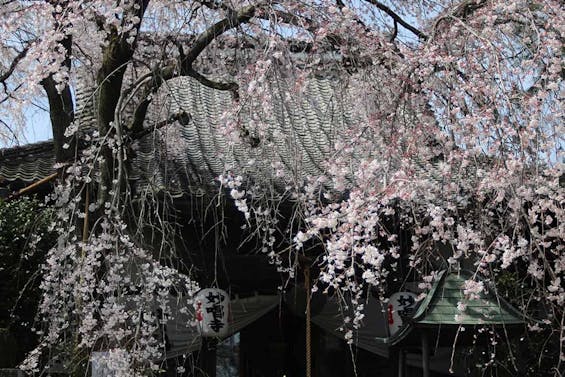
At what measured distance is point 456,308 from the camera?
208 inches

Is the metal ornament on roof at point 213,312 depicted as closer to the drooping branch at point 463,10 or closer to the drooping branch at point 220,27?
the drooping branch at point 220,27

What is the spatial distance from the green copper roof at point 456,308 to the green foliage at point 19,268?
3.36 meters

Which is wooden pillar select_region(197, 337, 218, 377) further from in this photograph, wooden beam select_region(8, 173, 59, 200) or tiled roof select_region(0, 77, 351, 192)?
wooden beam select_region(8, 173, 59, 200)

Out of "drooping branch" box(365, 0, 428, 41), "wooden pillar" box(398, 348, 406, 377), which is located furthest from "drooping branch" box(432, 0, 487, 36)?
"wooden pillar" box(398, 348, 406, 377)

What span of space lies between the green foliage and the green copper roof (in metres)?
3.36

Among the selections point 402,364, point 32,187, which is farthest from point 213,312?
point 402,364

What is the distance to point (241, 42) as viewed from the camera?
18.2 feet

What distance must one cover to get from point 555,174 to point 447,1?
6.93ft

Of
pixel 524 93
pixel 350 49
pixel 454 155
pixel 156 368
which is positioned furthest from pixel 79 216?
pixel 524 93

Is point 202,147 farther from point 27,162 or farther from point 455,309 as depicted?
point 455,309

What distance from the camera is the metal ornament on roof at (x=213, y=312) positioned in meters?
7.43

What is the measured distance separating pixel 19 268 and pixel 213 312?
73.9 inches

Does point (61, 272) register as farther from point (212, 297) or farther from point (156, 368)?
point (212, 297)

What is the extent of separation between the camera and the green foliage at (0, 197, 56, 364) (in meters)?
6.75
